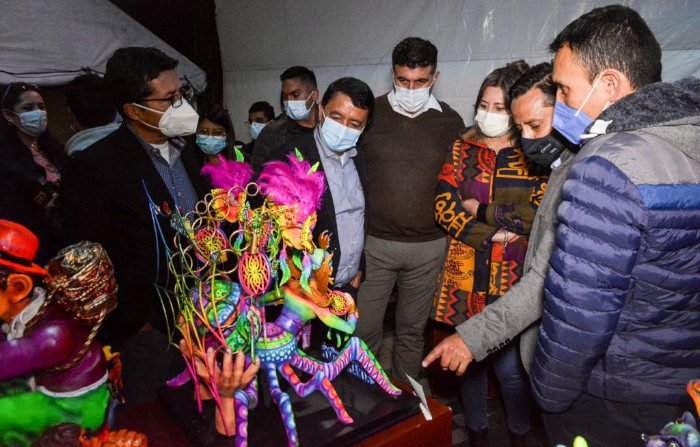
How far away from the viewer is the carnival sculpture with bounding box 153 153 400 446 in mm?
1470

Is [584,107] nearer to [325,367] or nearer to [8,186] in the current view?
[325,367]

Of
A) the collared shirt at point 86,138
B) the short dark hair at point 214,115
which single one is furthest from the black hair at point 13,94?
the short dark hair at point 214,115

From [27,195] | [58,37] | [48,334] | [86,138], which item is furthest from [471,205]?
[58,37]

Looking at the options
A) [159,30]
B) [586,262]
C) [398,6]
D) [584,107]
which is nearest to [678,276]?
[586,262]

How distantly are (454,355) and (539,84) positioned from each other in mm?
1219

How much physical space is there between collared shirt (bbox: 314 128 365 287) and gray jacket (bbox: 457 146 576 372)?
0.89m

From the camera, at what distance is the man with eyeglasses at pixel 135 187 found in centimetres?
182

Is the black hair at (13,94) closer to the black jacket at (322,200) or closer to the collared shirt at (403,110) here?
the black jacket at (322,200)

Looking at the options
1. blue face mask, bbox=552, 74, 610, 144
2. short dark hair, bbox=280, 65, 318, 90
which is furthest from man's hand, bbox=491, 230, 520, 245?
short dark hair, bbox=280, 65, 318, 90

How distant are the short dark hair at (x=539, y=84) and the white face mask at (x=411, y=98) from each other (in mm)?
672

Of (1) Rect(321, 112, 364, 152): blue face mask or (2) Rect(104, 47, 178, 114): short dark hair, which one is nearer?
(2) Rect(104, 47, 178, 114): short dark hair

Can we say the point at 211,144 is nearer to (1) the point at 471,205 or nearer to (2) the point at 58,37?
(1) the point at 471,205

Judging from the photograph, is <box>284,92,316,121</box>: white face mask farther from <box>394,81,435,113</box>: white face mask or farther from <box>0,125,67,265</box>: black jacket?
<box>0,125,67,265</box>: black jacket

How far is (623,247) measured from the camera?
1.08 metres
